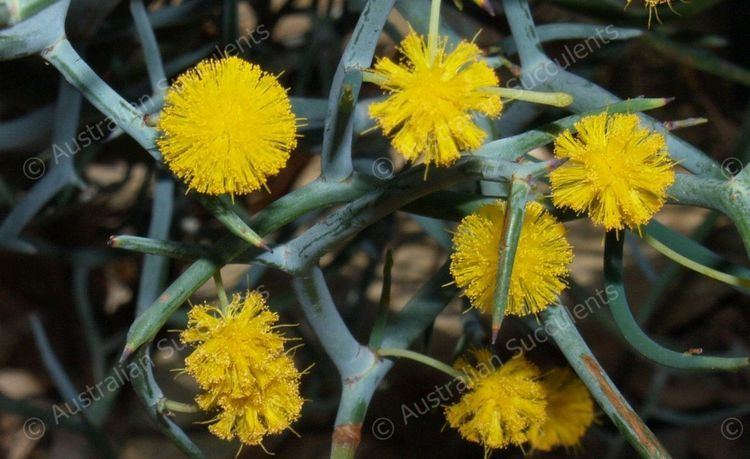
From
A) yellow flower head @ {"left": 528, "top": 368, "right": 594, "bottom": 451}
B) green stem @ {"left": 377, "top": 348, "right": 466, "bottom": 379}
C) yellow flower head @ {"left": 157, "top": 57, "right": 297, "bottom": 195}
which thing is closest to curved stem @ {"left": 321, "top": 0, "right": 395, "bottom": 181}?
yellow flower head @ {"left": 157, "top": 57, "right": 297, "bottom": 195}

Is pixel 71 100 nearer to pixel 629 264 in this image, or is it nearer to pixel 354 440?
pixel 354 440

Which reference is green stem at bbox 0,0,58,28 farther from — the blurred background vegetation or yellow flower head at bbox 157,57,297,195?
the blurred background vegetation

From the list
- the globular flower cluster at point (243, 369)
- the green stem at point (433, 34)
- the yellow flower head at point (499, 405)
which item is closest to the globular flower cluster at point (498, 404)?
the yellow flower head at point (499, 405)

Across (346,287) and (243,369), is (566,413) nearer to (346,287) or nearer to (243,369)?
(243,369)

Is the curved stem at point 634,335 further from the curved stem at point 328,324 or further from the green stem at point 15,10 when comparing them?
the green stem at point 15,10

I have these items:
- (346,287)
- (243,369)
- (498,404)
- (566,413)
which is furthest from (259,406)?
(346,287)
